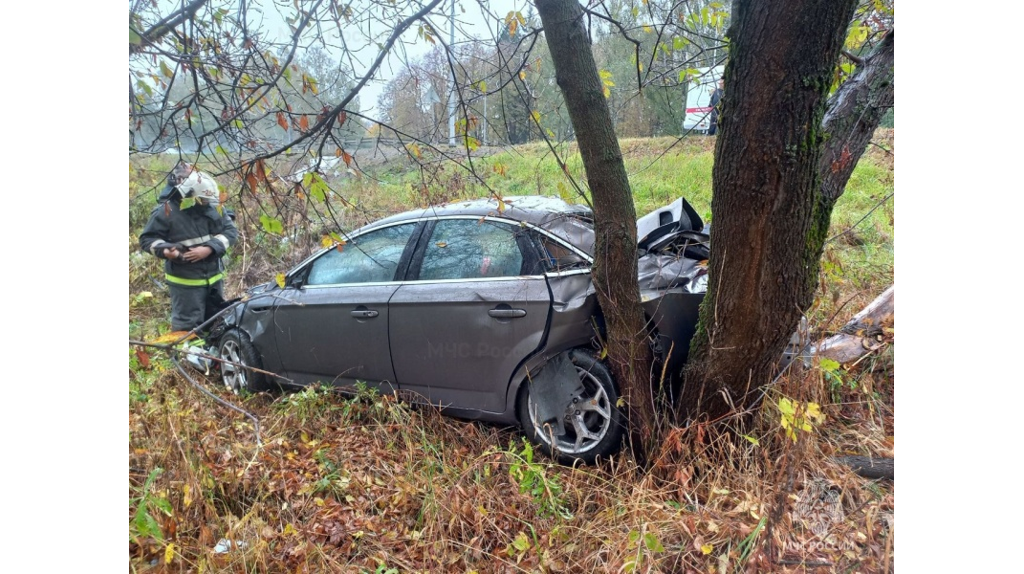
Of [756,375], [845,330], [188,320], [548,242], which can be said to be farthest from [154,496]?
[845,330]

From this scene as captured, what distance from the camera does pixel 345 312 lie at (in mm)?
2826

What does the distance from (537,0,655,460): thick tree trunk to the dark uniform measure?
1.43 meters

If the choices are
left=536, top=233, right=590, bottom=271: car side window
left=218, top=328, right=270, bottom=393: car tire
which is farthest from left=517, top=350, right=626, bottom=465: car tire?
left=218, top=328, right=270, bottom=393: car tire

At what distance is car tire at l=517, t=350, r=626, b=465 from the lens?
2170 mm

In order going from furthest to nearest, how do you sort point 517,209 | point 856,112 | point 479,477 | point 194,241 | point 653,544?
point 194,241 < point 517,209 < point 479,477 < point 856,112 < point 653,544

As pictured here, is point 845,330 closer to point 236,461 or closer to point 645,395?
point 645,395

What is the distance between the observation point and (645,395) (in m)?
2.11

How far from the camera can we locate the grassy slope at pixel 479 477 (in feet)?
5.64

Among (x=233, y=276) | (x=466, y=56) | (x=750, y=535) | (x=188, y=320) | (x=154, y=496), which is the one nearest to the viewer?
(x=750, y=535)

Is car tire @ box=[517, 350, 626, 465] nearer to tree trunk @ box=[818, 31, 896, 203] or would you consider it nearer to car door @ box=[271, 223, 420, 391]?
car door @ box=[271, 223, 420, 391]

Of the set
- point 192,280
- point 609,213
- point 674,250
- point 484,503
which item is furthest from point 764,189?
point 192,280

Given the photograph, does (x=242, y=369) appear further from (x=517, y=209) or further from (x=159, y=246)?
(x=517, y=209)

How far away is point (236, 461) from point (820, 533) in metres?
2.12

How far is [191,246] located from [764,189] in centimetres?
258
